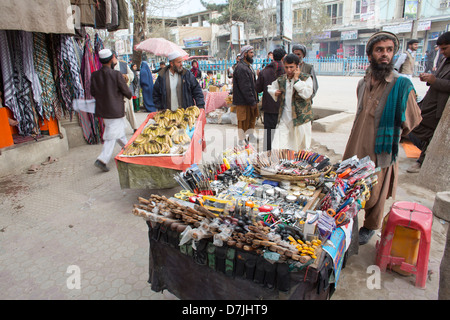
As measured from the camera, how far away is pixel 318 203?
2.26 metres

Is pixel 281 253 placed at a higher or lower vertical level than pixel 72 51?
lower

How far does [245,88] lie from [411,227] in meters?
3.54

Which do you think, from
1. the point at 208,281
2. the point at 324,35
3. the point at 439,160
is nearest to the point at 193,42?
the point at 324,35

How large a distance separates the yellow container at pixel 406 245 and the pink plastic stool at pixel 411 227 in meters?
0.06

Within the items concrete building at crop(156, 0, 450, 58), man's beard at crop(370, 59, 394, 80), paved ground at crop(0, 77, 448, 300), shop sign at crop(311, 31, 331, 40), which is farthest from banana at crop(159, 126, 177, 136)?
shop sign at crop(311, 31, 331, 40)

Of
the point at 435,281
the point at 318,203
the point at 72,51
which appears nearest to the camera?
the point at 318,203

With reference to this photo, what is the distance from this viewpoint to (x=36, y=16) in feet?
12.1

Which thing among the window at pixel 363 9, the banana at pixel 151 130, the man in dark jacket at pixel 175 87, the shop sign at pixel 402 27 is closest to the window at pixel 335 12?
the window at pixel 363 9

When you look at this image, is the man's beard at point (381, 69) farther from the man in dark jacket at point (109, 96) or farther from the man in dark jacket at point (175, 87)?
the man in dark jacket at point (109, 96)

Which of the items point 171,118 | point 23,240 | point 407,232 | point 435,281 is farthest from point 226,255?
point 171,118

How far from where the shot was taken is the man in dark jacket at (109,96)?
179 inches

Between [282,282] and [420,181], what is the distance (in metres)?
3.59

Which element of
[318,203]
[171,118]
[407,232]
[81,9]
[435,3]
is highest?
[435,3]

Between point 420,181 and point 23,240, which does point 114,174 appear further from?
point 420,181
